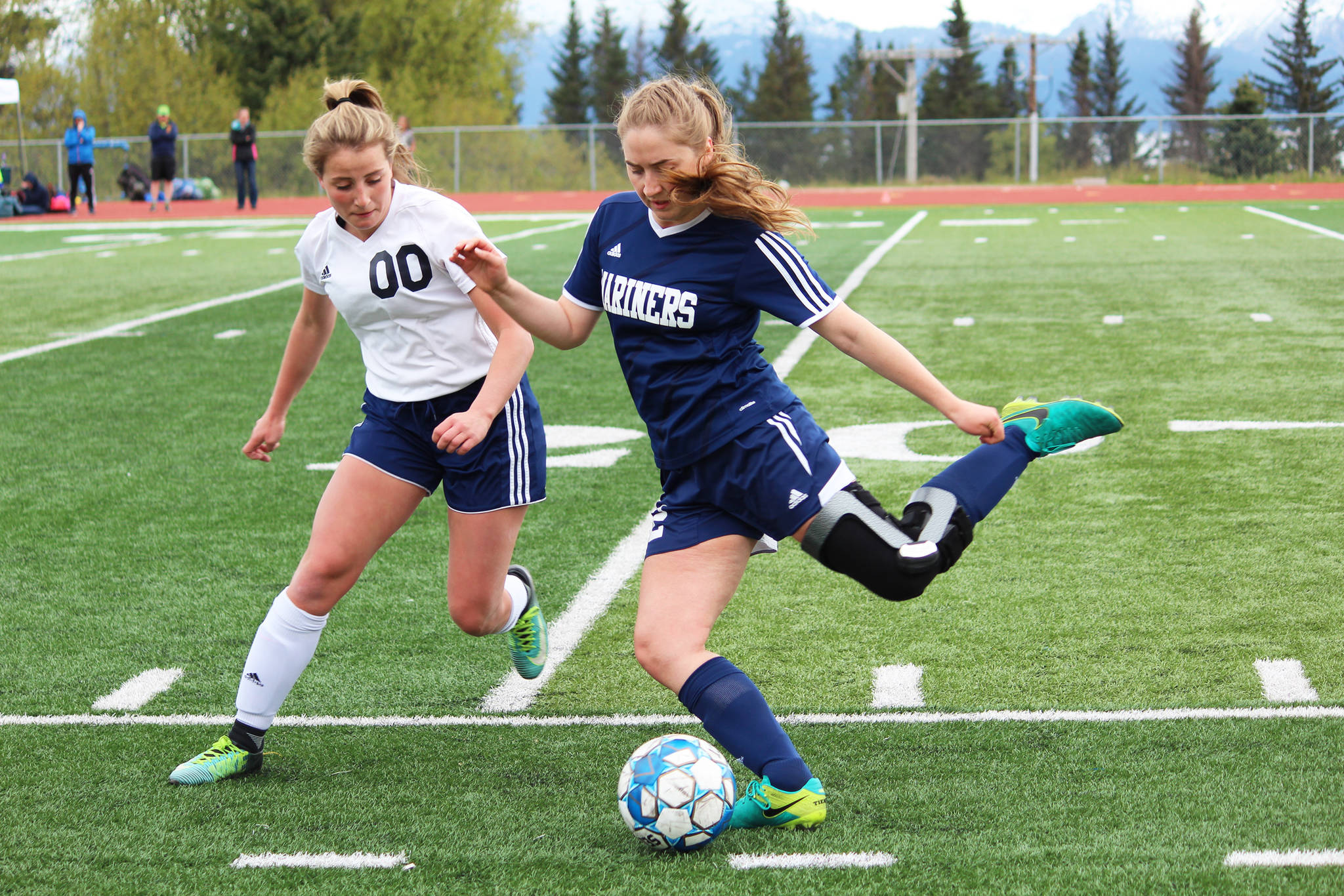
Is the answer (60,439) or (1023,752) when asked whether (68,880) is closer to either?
(1023,752)

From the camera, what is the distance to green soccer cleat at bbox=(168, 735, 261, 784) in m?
3.73

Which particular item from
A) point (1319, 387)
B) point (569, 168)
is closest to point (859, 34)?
point (569, 168)

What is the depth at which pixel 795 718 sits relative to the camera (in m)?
4.10

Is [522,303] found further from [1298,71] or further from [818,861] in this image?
[1298,71]

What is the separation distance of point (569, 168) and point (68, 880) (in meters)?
41.0

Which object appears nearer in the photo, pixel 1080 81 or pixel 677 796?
pixel 677 796

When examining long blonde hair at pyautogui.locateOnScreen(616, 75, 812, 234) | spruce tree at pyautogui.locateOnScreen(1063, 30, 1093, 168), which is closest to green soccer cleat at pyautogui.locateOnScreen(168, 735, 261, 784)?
long blonde hair at pyautogui.locateOnScreen(616, 75, 812, 234)

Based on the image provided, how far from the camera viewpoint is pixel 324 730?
163 inches

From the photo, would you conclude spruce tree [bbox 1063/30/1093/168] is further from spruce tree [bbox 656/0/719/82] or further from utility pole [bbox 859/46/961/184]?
utility pole [bbox 859/46/961/184]

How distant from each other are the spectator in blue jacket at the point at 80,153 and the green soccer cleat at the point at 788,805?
3066 centimetres

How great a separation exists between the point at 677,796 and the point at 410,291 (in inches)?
62.0

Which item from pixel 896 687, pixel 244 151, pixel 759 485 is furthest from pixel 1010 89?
pixel 759 485

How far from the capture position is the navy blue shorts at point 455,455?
396cm

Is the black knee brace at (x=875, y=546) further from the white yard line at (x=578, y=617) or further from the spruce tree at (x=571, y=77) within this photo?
the spruce tree at (x=571, y=77)
